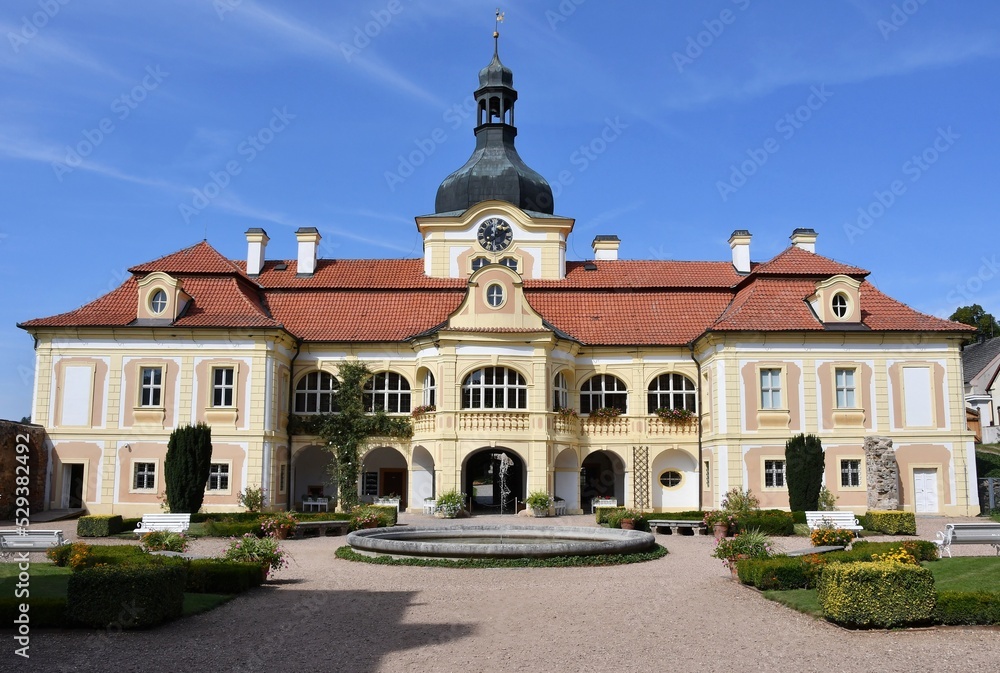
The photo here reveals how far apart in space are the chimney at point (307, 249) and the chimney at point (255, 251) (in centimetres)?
158

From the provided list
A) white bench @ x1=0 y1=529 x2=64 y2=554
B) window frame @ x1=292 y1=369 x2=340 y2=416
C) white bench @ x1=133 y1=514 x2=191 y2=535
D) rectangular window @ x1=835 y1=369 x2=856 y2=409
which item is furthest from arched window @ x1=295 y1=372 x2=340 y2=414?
rectangular window @ x1=835 y1=369 x2=856 y2=409

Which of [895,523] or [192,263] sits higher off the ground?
[192,263]

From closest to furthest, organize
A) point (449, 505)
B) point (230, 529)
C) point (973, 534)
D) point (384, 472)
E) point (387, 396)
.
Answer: point (973, 534)
point (230, 529)
point (449, 505)
point (387, 396)
point (384, 472)

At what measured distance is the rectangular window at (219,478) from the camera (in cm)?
2988

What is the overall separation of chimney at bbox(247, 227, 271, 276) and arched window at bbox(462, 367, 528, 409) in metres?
11.6

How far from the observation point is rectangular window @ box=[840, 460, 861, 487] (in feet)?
97.6

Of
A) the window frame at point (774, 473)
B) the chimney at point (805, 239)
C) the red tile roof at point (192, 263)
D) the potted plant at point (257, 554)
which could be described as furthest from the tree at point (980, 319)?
the potted plant at point (257, 554)

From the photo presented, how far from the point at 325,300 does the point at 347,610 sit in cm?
2359

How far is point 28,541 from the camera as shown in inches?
661

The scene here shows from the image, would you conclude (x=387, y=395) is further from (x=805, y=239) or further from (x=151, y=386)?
(x=805, y=239)

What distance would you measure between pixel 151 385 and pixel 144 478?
10.2 feet

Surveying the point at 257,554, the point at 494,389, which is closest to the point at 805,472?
the point at 494,389

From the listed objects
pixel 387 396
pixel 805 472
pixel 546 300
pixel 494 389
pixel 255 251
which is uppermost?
pixel 255 251

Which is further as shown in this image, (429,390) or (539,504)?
(429,390)
